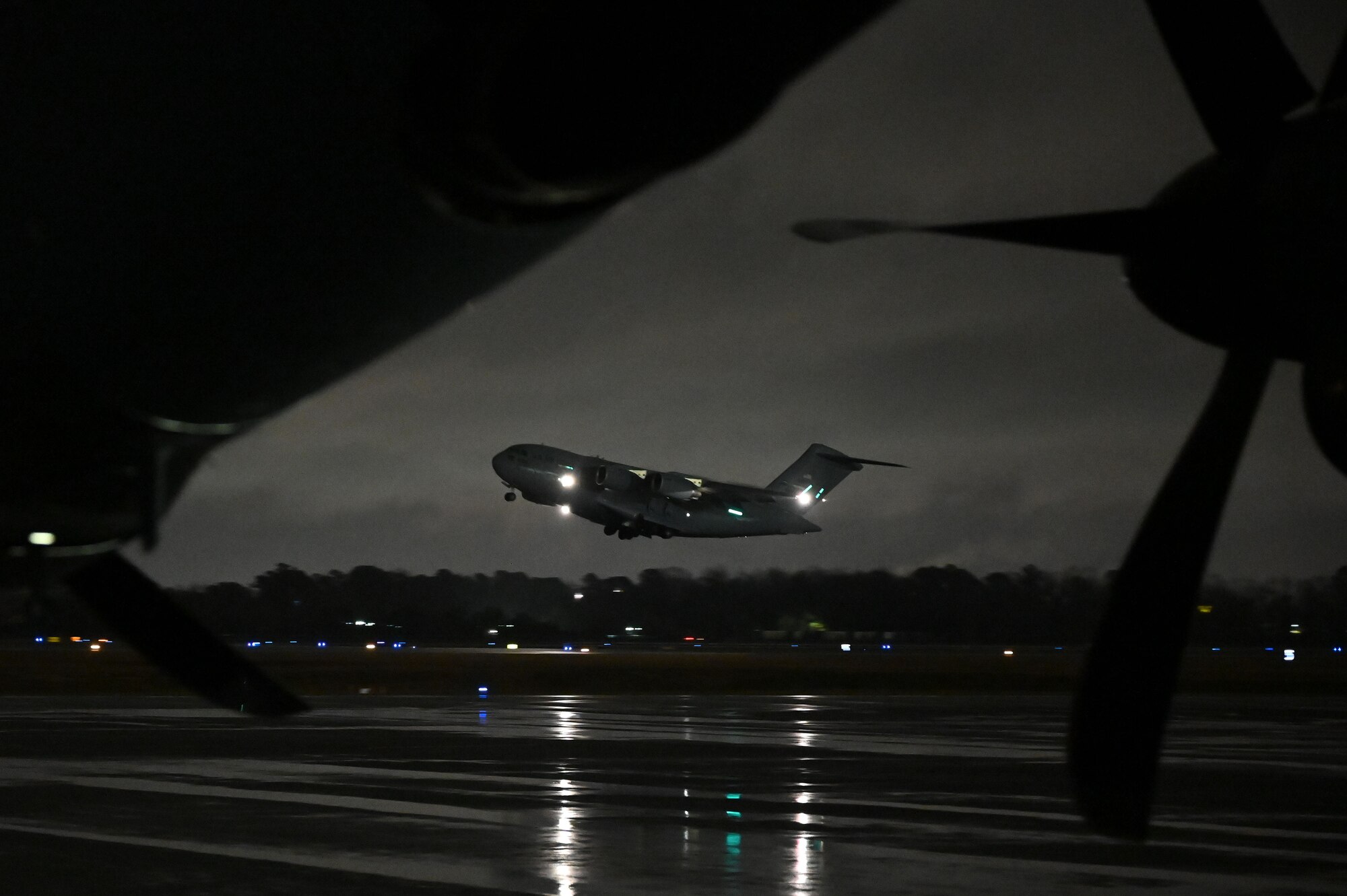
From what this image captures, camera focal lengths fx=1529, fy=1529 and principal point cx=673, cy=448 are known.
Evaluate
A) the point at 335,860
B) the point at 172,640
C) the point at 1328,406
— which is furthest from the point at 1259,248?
the point at 335,860

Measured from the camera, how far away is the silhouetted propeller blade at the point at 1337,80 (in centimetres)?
523

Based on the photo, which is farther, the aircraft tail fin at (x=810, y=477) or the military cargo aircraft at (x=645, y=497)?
the aircraft tail fin at (x=810, y=477)

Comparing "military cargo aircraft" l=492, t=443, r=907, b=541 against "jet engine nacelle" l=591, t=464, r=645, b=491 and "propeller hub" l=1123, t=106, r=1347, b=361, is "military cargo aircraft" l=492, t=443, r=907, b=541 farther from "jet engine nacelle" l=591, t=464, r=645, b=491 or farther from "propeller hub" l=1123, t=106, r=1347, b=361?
"propeller hub" l=1123, t=106, r=1347, b=361

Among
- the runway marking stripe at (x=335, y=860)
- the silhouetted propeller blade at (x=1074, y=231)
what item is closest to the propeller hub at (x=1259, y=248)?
the silhouetted propeller blade at (x=1074, y=231)

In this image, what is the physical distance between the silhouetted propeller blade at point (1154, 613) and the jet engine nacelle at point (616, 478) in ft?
154

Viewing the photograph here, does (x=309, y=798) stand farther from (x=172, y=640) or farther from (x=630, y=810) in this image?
(x=172, y=640)

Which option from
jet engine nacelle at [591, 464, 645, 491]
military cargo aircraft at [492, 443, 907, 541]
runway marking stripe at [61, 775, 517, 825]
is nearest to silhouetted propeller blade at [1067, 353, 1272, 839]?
runway marking stripe at [61, 775, 517, 825]

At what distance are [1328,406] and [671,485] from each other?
5025 cm

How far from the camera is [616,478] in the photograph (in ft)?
173

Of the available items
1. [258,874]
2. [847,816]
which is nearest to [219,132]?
[258,874]

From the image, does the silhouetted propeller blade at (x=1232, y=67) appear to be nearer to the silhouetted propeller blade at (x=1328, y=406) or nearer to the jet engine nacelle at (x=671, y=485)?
the silhouetted propeller blade at (x=1328, y=406)

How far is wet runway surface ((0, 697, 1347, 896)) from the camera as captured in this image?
977 cm

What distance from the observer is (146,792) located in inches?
579

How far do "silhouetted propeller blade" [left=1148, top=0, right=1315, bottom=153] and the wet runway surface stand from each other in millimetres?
5573
